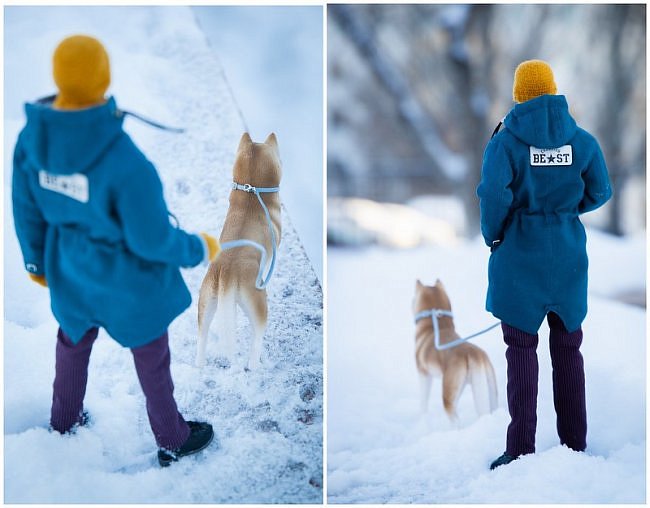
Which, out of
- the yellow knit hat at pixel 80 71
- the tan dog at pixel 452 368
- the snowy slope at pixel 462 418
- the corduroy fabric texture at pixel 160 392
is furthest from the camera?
the tan dog at pixel 452 368

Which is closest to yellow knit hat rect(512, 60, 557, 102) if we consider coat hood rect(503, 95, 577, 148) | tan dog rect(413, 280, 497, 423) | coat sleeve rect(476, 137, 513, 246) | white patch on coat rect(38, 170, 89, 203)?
coat hood rect(503, 95, 577, 148)

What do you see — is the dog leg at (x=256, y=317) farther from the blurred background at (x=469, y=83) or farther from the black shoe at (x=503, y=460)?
the blurred background at (x=469, y=83)

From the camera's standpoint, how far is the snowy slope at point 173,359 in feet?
7.35

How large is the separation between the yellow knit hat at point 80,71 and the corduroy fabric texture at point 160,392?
2.45 ft

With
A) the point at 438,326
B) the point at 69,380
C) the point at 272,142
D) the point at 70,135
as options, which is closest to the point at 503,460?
the point at 438,326

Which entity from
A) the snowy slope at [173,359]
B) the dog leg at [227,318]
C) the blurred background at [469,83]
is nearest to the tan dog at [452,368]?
the snowy slope at [173,359]

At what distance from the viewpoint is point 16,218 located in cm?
201

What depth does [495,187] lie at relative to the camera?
2.12m

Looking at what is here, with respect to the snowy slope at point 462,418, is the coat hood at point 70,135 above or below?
above

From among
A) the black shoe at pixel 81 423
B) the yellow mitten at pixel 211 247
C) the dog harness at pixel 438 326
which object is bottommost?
the black shoe at pixel 81 423

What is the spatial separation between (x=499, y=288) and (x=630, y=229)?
4754mm

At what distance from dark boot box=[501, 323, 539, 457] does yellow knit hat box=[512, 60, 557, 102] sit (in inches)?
30.1

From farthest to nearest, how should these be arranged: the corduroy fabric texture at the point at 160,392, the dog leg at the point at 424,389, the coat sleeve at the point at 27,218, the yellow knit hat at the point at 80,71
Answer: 1. the dog leg at the point at 424,389
2. the corduroy fabric texture at the point at 160,392
3. the coat sleeve at the point at 27,218
4. the yellow knit hat at the point at 80,71

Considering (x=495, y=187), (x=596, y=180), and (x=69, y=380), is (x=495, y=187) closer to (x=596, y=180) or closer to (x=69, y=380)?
(x=596, y=180)
